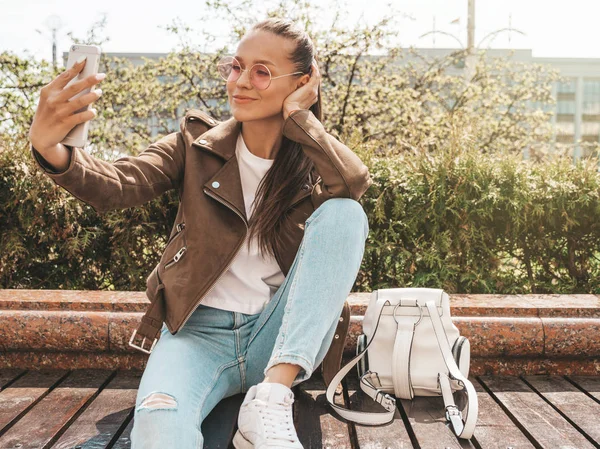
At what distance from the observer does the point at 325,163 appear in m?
2.42

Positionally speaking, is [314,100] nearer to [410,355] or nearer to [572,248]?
[410,355]

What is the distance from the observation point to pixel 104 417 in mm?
2521

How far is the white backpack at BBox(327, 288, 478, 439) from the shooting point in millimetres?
2627

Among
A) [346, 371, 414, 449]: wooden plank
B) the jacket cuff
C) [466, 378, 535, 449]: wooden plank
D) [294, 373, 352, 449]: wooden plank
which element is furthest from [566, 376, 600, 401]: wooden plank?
the jacket cuff

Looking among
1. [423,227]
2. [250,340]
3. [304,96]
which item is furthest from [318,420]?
[423,227]

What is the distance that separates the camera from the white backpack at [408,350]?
2627 millimetres

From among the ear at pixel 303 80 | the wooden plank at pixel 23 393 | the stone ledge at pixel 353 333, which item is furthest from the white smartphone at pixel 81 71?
the stone ledge at pixel 353 333

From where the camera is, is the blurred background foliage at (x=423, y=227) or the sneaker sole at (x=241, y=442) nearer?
the sneaker sole at (x=241, y=442)

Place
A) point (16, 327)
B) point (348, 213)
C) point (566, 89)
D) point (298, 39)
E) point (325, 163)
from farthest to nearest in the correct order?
point (566, 89) < point (16, 327) < point (298, 39) < point (325, 163) < point (348, 213)

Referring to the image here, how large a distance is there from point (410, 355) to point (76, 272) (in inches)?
96.5

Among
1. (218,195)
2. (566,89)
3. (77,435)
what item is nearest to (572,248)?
(218,195)

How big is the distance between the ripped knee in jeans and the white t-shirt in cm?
47

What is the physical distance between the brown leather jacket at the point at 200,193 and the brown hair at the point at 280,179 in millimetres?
45

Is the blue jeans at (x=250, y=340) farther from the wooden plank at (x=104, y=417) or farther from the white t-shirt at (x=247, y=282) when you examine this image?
the wooden plank at (x=104, y=417)
